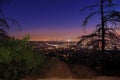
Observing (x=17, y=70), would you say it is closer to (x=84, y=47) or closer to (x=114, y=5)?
(x=84, y=47)

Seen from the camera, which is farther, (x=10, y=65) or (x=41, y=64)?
(x=41, y=64)

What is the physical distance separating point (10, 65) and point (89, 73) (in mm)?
3065

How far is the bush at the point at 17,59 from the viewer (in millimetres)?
10414

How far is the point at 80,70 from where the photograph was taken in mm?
12031

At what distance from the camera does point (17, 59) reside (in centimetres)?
1069

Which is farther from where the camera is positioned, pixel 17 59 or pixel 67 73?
pixel 67 73

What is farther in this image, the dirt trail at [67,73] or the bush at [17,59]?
the dirt trail at [67,73]

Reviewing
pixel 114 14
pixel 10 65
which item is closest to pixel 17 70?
pixel 10 65

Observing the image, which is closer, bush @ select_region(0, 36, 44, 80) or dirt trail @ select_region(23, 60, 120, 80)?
bush @ select_region(0, 36, 44, 80)

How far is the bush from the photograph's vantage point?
10414 millimetres

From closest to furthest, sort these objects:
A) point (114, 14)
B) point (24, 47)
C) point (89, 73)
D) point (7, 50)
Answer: point (7, 50) → point (24, 47) → point (89, 73) → point (114, 14)

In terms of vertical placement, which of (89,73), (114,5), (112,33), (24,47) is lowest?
(89,73)

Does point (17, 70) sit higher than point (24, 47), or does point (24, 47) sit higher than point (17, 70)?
point (24, 47)

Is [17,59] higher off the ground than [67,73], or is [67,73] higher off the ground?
[17,59]
